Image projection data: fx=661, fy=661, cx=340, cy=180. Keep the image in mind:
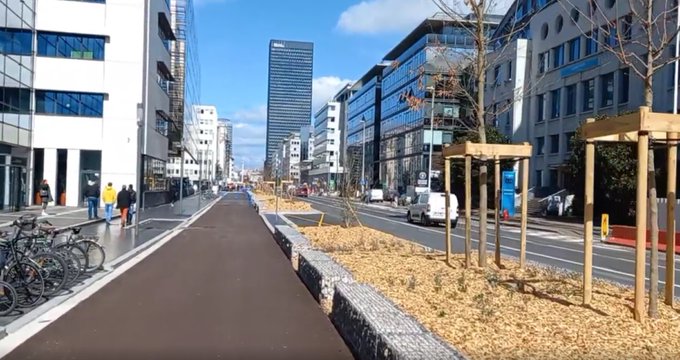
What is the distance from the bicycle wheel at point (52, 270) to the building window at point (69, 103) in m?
31.4

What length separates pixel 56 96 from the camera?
127ft

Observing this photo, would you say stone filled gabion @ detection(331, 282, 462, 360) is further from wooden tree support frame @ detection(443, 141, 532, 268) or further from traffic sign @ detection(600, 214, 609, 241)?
traffic sign @ detection(600, 214, 609, 241)

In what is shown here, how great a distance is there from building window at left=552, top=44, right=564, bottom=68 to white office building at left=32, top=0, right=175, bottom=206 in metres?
30.9

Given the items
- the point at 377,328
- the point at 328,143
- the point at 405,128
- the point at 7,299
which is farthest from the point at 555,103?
the point at 328,143

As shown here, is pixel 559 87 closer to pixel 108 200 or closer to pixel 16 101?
Answer: pixel 108 200

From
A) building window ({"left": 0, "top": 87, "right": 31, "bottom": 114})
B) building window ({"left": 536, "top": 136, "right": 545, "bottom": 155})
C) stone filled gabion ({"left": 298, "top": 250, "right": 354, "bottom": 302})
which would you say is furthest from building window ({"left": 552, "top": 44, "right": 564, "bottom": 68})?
stone filled gabion ({"left": 298, "top": 250, "right": 354, "bottom": 302})

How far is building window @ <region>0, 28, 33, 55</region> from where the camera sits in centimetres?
3070

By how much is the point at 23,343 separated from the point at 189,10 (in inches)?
2986

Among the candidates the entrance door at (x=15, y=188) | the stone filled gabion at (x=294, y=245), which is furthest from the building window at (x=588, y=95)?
the entrance door at (x=15, y=188)

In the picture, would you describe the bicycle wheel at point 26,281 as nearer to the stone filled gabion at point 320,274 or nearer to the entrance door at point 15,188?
the stone filled gabion at point 320,274

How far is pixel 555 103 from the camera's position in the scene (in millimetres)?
52844

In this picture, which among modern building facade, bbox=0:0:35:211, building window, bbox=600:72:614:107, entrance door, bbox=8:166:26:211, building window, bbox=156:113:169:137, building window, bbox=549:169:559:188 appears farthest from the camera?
building window, bbox=549:169:559:188

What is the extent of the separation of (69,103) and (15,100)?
267 inches

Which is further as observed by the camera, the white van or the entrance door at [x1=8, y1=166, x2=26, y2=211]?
the white van
